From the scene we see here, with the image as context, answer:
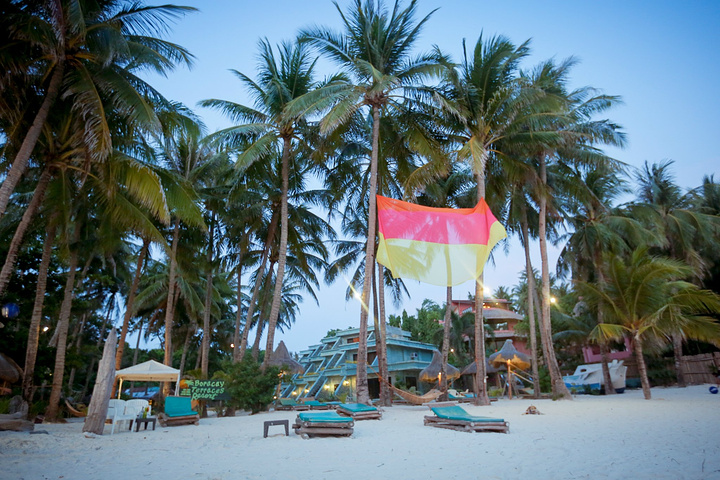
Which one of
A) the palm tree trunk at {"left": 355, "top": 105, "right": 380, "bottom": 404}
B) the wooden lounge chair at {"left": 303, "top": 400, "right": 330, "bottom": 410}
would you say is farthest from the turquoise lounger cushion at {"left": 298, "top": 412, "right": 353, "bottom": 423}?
the wooden lounge chair at {"left": 303, "top": 400, "right": 330, "bottom": 410}

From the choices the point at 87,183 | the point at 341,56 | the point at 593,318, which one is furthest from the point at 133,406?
A: the point at 593,318

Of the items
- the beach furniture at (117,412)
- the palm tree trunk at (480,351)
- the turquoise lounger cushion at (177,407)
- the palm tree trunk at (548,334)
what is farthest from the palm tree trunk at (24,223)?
the palm tree trunk at (548,334)

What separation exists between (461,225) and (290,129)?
8.52 meters

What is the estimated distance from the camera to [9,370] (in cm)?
1424

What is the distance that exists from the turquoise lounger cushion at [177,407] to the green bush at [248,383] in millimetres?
2706

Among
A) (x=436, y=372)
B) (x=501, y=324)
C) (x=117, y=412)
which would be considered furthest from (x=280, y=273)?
(x=501, y=324)

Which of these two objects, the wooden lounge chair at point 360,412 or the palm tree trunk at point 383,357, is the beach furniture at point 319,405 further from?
the wooden lounge chair at point 360,412

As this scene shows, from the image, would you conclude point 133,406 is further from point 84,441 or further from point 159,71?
point 159,71

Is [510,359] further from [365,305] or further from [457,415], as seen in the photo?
[457,415]

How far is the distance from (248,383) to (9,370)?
26.6 feet

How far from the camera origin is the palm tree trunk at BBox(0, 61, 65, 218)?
7.75m

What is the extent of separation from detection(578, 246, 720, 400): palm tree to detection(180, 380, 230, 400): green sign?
13.2m

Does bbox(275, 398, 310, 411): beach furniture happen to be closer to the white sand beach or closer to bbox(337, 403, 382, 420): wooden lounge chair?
bbox(337, 403, 382, 420): wooden lounge chair

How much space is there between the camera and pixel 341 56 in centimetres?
1570
